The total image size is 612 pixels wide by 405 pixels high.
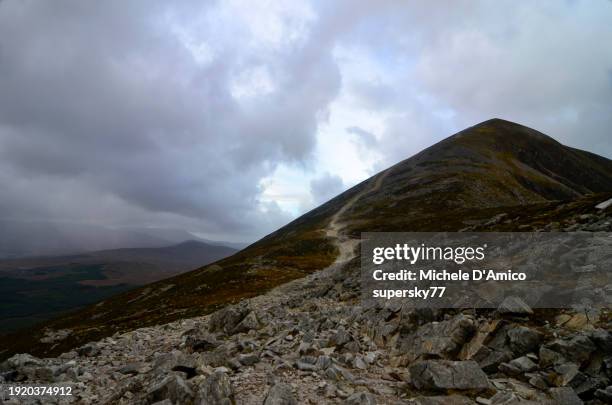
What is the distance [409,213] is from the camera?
4368 inches

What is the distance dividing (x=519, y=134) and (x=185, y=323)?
8201 inches

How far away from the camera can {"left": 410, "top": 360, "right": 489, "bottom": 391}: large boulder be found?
36.7ft

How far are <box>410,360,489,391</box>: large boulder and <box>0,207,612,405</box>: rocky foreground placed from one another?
0.11 feet

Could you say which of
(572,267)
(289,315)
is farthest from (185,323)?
(572,267)

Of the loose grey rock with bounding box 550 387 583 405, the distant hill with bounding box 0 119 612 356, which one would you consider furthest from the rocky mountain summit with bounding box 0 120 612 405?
the distant hill with bounding box 0 119 612 356

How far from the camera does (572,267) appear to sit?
18.9m

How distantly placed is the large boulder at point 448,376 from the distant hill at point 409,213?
2555cm

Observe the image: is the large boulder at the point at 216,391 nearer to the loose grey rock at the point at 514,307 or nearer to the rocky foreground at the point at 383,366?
the rocky foreground at the point at 383,366

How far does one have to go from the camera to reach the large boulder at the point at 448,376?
11.2m

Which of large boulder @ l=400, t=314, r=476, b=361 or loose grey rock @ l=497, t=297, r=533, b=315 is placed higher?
loose grey rock @ l=497, t=297, r=533, b=315

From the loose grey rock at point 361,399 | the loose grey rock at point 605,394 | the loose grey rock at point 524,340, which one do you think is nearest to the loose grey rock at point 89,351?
the loose grey rock at point 361,399

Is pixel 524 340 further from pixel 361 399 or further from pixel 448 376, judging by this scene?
pixel 361 399

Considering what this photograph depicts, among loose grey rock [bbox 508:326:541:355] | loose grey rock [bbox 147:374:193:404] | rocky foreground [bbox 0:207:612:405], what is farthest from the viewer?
loose grey rock [bbox 508:326:541:355]

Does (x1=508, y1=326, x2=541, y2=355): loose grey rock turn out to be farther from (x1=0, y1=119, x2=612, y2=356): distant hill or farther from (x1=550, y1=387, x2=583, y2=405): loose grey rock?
(x1=0, y1=119, x2=612, y2=356): distant hill
